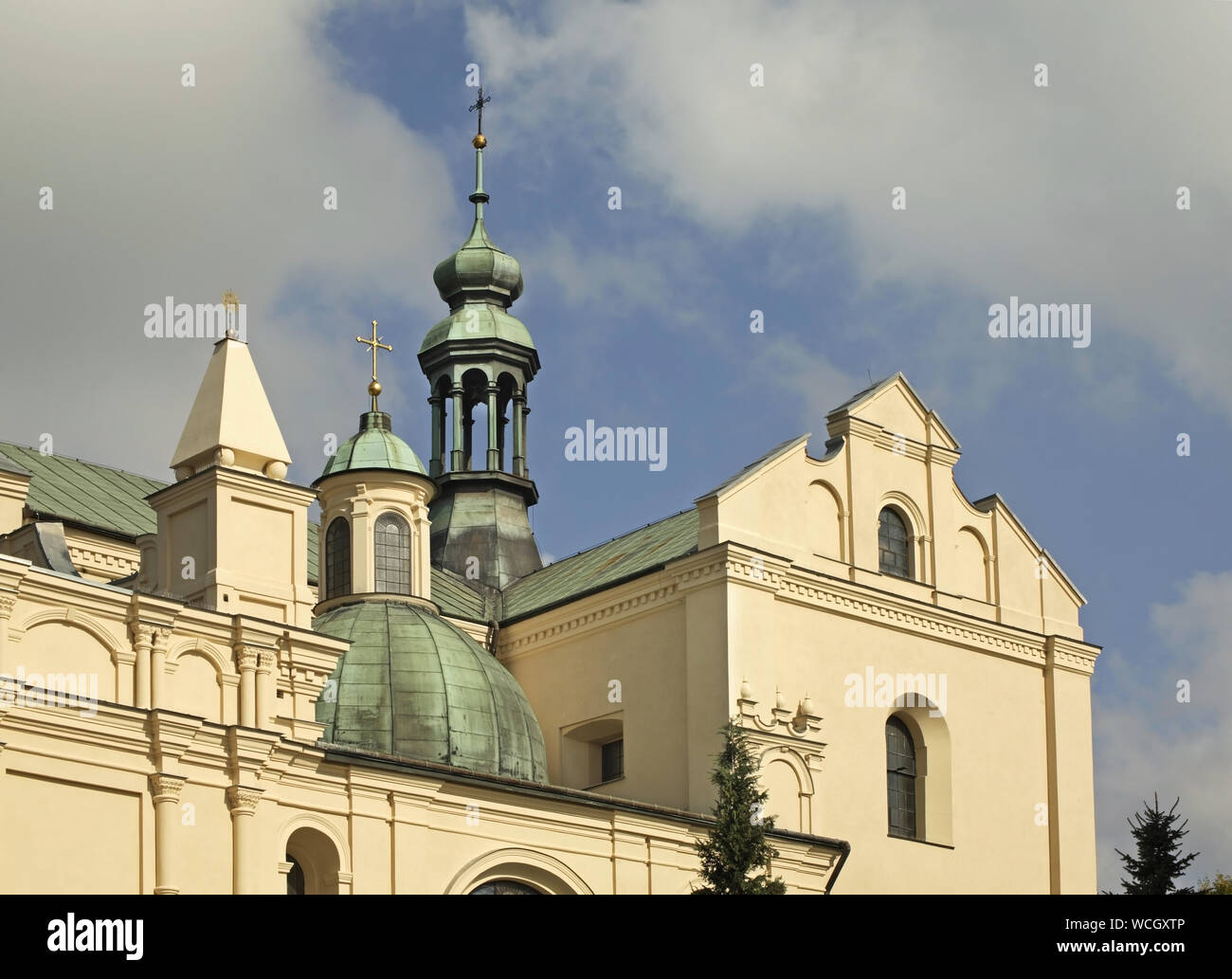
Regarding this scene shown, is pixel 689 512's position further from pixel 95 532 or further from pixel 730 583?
pixel 95 532

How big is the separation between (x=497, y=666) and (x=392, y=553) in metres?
3.49

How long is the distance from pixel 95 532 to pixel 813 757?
41.0 feet

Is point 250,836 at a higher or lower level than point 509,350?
lower

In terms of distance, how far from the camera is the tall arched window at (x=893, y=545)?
136 feet

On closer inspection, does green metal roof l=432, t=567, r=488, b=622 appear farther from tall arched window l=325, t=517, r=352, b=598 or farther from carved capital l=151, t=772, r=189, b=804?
carved capital l=151, t=772, r=189, b=804

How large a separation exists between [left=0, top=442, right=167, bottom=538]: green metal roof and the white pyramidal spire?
282 inches

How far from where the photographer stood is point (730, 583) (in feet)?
124

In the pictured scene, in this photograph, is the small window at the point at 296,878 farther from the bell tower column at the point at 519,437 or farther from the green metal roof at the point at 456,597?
the bell tower column at the point at 519,437

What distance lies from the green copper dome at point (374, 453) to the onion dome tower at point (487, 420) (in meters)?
6.88

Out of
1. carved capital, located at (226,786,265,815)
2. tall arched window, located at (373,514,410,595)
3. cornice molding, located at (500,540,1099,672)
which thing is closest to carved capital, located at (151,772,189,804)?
carved capital, located at (226,786,265,815)

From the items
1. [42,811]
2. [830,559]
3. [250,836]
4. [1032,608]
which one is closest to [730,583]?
[830,559]

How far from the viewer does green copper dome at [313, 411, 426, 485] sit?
3931cm
